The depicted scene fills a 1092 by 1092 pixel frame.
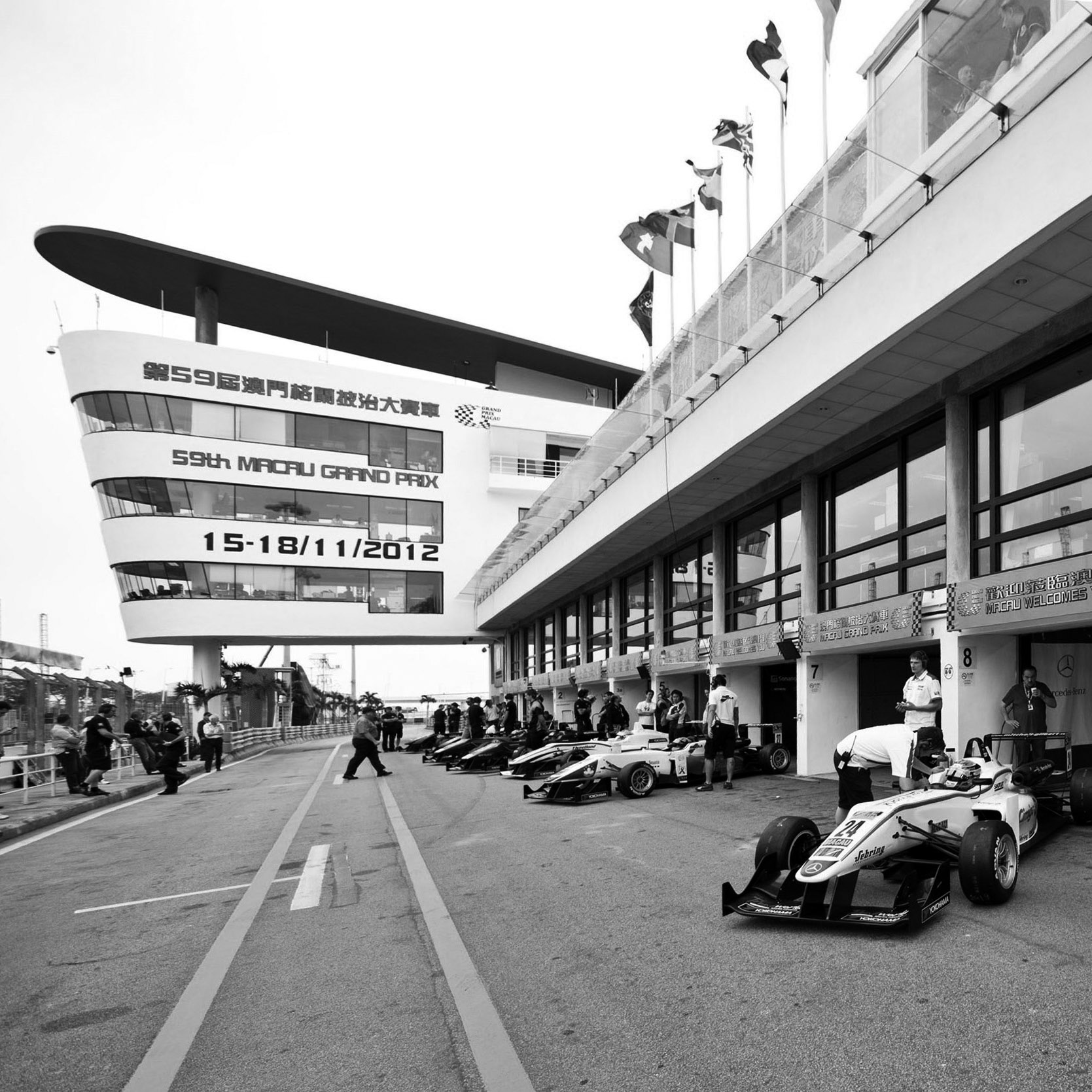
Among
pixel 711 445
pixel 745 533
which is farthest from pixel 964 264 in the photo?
pixel 745 533

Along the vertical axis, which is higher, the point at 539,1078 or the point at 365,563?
the point at 365,563

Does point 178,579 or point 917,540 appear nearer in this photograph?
point 917,540

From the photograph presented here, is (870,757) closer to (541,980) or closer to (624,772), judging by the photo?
(541,980)

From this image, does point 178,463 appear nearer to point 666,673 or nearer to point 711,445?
point 666,673

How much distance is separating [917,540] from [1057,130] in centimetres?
683

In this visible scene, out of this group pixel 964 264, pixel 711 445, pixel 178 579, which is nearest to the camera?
pixel 964 264

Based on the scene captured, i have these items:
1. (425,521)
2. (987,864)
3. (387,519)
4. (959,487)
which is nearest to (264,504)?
(387,519)

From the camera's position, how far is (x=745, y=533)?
791 inches

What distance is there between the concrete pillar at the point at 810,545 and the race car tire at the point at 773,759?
2585mm

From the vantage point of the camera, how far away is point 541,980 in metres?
4.59

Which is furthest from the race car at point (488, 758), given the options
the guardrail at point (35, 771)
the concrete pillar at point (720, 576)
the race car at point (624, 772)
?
the guardrail at point (35, 771)

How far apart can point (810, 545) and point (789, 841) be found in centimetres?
1140

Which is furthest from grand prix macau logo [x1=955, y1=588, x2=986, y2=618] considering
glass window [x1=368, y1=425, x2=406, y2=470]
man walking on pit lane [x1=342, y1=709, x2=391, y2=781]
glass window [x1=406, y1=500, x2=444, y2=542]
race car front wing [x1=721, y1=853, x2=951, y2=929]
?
glass window [x1=368, y1=425, x2=406, y2=470]

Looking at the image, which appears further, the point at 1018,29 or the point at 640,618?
the point at 640,618
